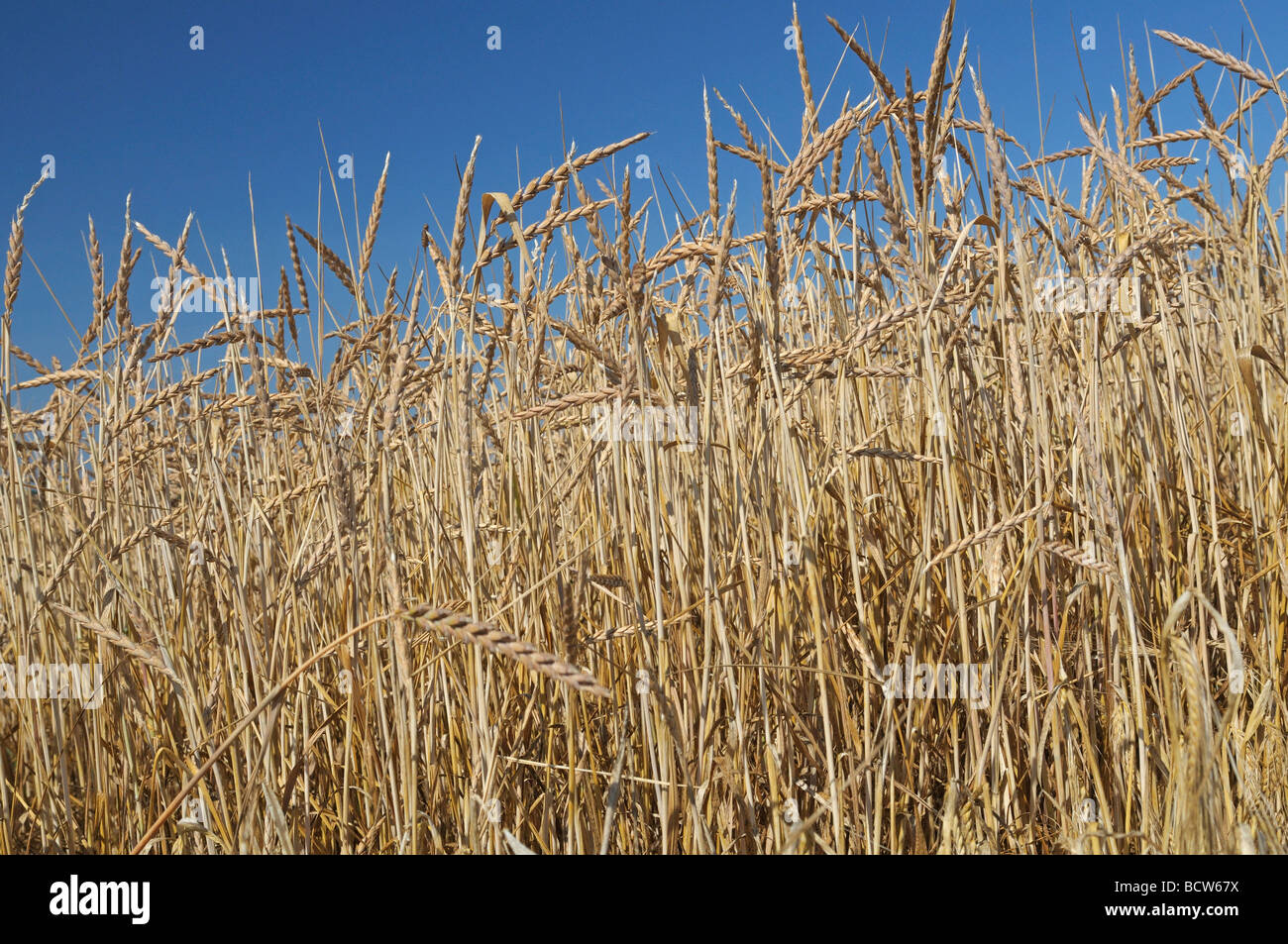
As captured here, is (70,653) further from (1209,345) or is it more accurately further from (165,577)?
(1209,345)

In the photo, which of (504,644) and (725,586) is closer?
(504,644)

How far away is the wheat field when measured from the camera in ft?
2.75

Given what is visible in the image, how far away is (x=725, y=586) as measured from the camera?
0.91 m

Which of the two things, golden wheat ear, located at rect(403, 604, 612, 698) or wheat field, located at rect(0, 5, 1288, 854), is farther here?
wheat field, located at rect(0, 5, 1288, 854)

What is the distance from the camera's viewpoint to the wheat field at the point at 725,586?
837mm

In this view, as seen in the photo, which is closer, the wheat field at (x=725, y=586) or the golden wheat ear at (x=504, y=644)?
the golden wheat ear at (x=504, y=644)

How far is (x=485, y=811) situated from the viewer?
0.74 m

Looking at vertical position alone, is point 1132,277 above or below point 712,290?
above

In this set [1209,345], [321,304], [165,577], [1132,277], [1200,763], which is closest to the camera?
[1200,763]

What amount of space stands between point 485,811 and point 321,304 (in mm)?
782
